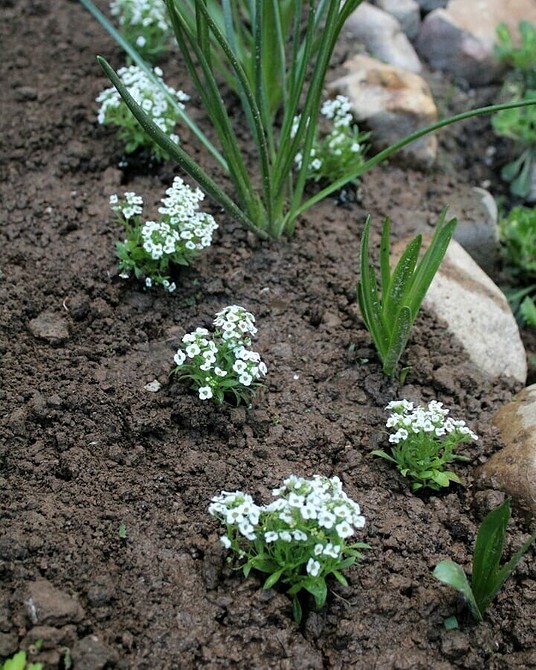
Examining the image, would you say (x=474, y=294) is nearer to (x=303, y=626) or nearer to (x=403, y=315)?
(x=403, y=315)

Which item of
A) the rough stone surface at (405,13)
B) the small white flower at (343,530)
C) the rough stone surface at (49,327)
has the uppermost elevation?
the rough stone surface at (405,13)

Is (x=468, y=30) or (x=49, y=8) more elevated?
(x=468, y=30)

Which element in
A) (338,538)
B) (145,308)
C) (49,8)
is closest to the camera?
(338,538)

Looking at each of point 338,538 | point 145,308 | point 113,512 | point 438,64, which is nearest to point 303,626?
point 338,538

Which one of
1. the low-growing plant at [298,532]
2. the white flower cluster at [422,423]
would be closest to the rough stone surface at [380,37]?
the white flower cluster at [422,423]

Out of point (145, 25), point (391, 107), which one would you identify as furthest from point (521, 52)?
point (145, 25)

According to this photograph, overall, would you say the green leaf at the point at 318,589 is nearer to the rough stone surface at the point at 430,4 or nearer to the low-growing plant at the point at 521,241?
the low-growing plant at the point at 521,241
